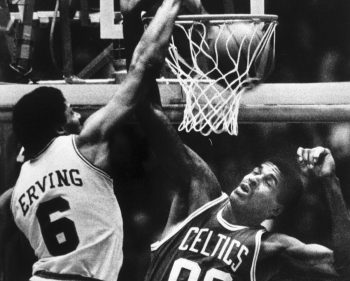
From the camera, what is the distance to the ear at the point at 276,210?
3900 millimetres

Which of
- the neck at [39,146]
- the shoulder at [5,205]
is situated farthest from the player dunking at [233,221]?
the shoulder at [5,205]

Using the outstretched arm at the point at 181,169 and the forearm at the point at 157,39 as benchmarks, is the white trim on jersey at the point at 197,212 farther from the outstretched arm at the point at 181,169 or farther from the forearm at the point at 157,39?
the forearm at the point at 157,39

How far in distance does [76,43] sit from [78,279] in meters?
1.75

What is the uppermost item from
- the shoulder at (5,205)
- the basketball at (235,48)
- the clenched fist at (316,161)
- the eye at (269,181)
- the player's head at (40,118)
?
the basketball at (235,48)

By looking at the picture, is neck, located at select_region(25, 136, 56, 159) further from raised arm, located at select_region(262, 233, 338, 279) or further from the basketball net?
raised arm, located at select_region(262, 233, 338, 279)

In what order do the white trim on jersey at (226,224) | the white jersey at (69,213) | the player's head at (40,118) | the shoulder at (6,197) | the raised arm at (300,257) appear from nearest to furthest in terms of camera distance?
the white jersey at (69,213) < the player's head at (40,118) < the raised arm at (300,257) < the white trim on jersey at (226,224) < the shoulder at (6,197)

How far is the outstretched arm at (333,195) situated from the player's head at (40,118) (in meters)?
1.19

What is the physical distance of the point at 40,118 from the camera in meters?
3.67

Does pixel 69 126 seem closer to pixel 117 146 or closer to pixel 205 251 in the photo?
pixel 117 146

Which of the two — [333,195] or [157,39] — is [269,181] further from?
[157,39]

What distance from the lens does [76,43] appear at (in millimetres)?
4758

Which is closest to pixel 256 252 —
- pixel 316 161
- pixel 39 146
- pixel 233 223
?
pixel 233 223

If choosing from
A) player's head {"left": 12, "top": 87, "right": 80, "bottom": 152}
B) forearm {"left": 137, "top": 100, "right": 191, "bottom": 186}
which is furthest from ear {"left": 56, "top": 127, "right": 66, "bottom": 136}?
forearm {"left": 137, "top": 100, "right": 191, "bottom": 186}

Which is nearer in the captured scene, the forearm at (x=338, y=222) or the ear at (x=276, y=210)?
the forearm at (x=338, y=222)
